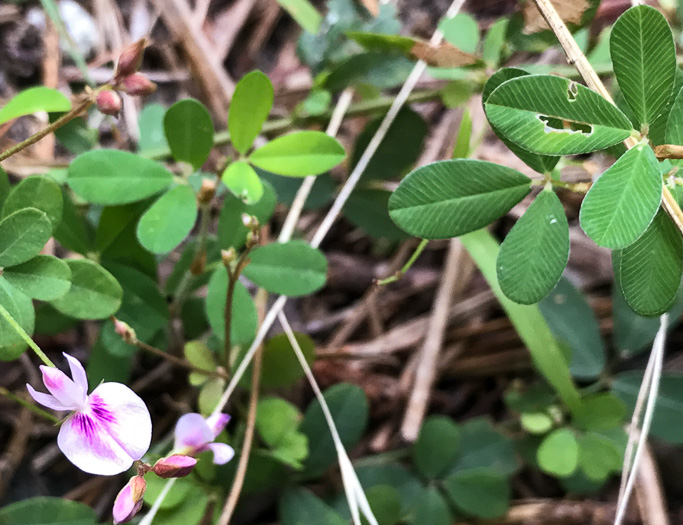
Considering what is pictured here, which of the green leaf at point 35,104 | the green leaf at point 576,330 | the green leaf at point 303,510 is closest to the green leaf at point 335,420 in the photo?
the green leaf at point 303,510

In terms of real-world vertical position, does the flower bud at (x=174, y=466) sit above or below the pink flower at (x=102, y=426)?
below

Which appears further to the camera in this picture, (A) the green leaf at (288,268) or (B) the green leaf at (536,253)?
(A) the green leaf at (288,268)

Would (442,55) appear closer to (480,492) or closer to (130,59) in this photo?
(130,59)

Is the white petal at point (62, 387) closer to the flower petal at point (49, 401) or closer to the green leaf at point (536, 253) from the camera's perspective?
the flower petal at point (49, 401)

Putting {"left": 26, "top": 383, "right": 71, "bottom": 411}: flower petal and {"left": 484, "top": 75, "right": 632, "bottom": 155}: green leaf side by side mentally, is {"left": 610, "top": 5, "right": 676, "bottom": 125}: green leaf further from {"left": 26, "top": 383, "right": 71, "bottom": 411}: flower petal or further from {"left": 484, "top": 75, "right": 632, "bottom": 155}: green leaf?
{"left": 26, "top": 383, "right": 71, "bottom": 411}: flower petal

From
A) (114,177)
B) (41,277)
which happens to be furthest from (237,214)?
(41,277)

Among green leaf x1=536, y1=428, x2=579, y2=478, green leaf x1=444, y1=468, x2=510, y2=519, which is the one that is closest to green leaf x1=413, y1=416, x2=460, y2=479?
green leaf x1=444, y1=468, x2=510, y2=519
